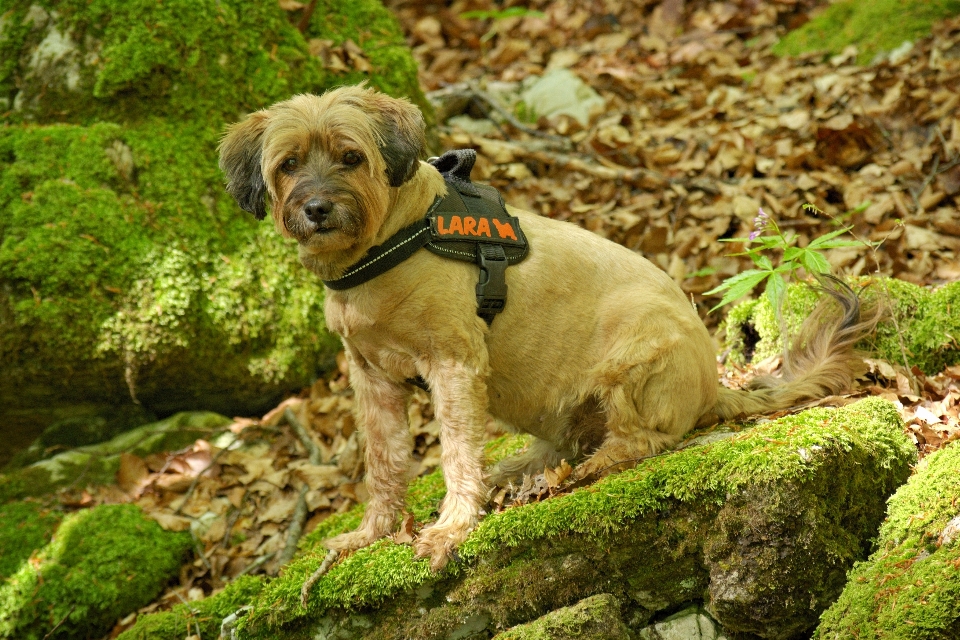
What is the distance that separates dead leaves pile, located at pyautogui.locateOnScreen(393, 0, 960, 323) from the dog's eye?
13.1ft

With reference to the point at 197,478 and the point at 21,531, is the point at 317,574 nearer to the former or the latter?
the point at 197,478

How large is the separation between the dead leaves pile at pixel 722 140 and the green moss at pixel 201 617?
176 inches

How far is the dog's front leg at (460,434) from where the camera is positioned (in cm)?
424

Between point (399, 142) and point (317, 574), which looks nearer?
point (399, 142)

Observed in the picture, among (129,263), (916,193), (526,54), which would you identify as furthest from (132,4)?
(916,193)

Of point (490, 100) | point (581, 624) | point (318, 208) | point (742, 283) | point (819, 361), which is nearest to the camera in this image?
point (581, 624)

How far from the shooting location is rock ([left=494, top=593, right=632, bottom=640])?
3549 mm

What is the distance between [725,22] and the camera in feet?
37.0

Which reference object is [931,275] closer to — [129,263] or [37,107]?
[129,263]

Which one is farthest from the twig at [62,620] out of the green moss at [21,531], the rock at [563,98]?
the rock at [563,98]

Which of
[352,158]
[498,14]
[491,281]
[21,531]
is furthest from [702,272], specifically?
[498,14]

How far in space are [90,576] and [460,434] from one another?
3259 millimetres

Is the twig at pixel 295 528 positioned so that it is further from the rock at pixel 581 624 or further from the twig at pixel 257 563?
the rock at pixel 581 624

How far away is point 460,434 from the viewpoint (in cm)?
431
